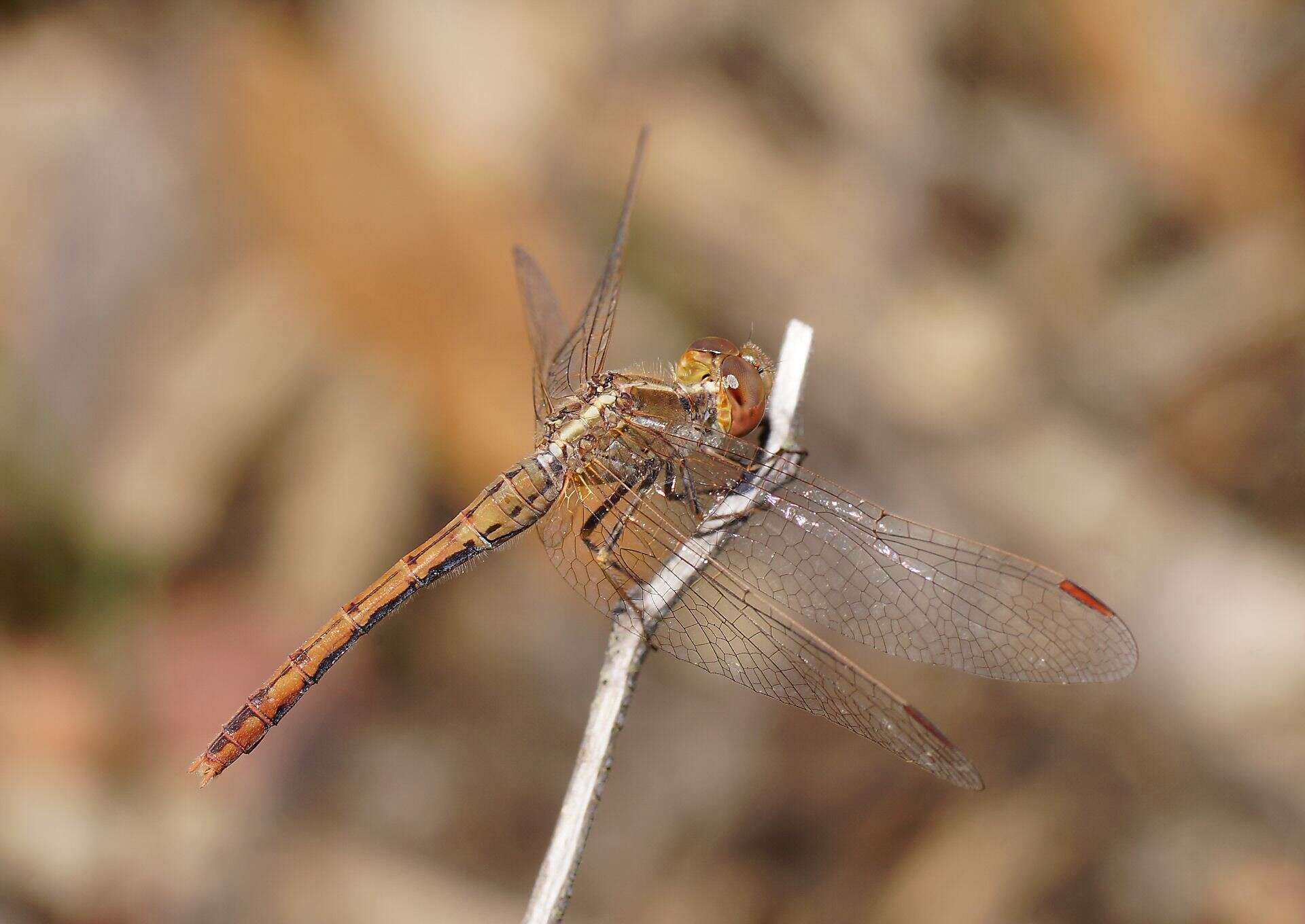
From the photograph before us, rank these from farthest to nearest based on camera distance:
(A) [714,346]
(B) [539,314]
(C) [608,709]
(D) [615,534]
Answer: (B) [539,314] → (A) [714,346] → (D) [615,534] → (C) [608,709]

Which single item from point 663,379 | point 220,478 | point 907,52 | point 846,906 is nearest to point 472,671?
point 220,478

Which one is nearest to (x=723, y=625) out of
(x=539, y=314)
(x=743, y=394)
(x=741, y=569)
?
(x=741, y=569)

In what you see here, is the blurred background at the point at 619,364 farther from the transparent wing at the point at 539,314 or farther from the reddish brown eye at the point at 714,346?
the reddish brown eye at the point at 714,346

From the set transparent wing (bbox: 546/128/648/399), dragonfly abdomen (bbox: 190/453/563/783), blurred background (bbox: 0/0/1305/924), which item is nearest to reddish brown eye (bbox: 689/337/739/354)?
transparent wing (bbox: 546/128/648/399)

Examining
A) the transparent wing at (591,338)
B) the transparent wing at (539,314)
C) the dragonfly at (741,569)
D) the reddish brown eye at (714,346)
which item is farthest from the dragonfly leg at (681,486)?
the transparent wing at (539,314)

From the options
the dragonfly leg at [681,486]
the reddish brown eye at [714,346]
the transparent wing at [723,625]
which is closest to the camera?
the transparent wing at [723,625]

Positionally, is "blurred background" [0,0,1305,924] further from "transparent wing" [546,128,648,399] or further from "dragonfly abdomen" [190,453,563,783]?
"dragonfly abdomen" [190,453,563,783]

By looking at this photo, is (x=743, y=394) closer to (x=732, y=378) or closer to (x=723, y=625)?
(x=732, y=378)
